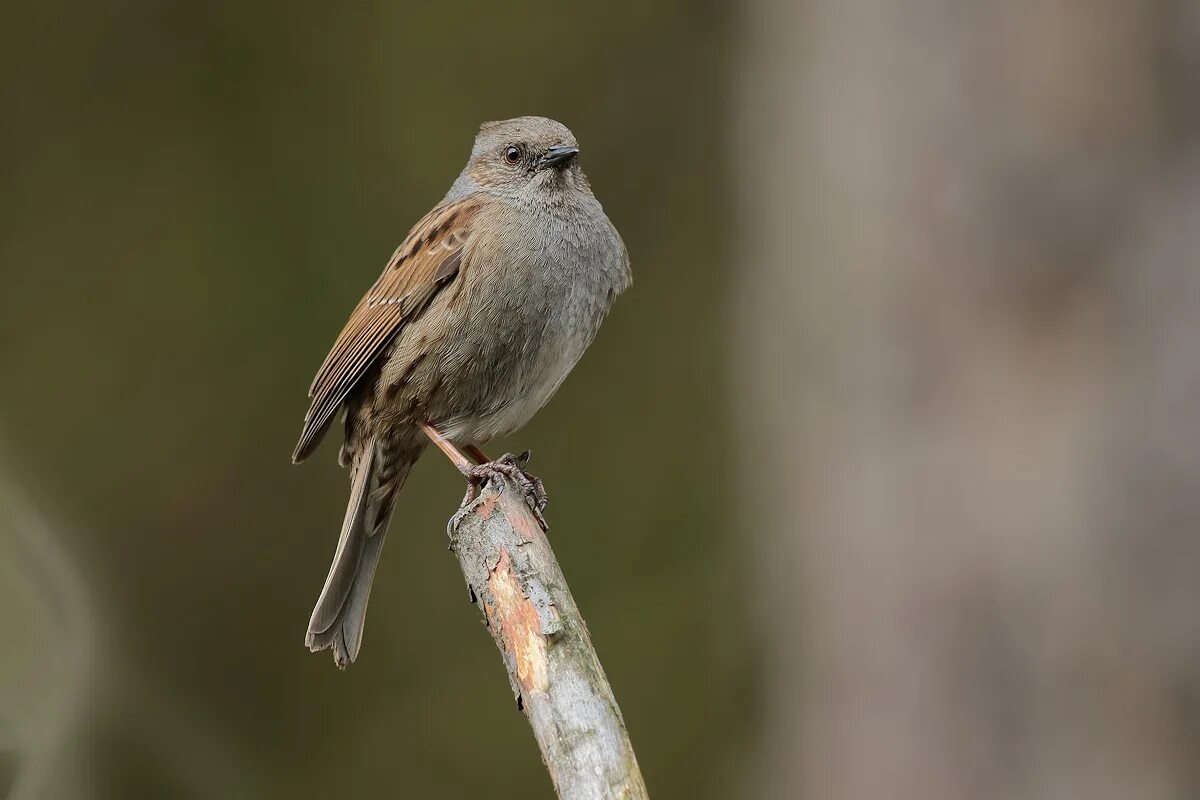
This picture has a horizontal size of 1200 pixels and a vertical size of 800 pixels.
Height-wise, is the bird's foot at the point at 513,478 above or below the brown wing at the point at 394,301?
below

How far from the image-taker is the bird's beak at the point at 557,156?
481cm

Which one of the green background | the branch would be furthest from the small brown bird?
the green background

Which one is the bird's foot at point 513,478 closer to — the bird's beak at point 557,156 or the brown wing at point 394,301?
the brown wing at point 394,301

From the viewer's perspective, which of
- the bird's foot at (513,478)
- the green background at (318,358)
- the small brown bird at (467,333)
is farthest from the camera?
the green background at (318,358)

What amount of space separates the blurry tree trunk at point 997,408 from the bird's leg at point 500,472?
124 centimetres

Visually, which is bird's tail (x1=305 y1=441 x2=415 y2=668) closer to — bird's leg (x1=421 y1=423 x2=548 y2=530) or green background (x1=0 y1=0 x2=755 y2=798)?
bird's leg (x1=421 y1=423 x2=548 y2=530)

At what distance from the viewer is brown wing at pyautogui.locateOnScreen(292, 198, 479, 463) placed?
4.67m

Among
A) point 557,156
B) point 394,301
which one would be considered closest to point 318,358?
point 394,301

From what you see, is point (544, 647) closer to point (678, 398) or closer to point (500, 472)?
point (500, 472)

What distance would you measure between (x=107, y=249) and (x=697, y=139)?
2.89m

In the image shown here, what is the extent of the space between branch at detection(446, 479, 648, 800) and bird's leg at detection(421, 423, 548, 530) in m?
0.23

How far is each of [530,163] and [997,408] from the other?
1598mm

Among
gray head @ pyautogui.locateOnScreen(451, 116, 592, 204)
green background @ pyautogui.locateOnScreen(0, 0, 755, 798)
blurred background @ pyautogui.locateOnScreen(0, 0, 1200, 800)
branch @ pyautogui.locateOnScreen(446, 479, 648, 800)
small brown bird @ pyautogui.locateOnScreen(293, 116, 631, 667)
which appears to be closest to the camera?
branch @ pyautogui.locateOnScreen(446, 479, 648, 800)

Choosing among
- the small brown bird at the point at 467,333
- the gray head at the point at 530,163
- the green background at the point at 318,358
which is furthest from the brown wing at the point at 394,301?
the green background at the point at 318,358
